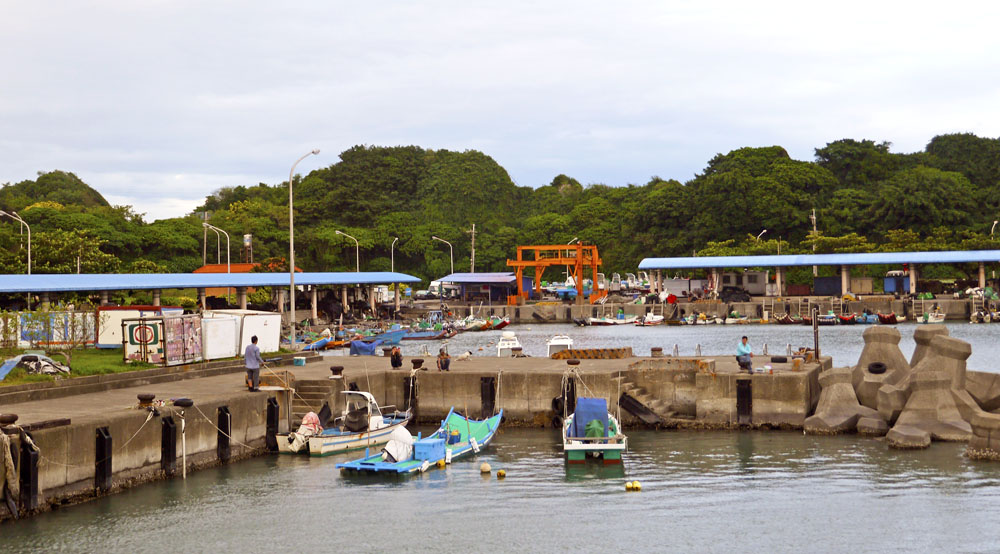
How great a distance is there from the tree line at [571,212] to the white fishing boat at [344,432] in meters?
66.1

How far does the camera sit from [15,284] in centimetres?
6216

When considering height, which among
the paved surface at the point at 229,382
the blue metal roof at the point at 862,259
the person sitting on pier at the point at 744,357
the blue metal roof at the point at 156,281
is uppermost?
the blue metal roof at the point at 862,259

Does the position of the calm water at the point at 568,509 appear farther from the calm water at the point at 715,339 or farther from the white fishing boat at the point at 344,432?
the calm water at the point at 715,339

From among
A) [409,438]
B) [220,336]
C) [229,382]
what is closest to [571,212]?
[220,336]

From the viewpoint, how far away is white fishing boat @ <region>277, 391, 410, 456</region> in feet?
100

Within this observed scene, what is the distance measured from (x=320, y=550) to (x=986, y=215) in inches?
4522

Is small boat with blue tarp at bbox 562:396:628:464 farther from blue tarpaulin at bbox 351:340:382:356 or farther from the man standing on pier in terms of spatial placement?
blue tarpaulin at bbox 351:340:382:356

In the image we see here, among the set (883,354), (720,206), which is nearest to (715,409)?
(883,354)

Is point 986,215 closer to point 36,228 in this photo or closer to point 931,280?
point 931,280

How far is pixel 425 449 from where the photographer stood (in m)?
28.6

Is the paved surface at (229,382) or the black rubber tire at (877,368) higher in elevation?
the black rubber tire at (877,368)

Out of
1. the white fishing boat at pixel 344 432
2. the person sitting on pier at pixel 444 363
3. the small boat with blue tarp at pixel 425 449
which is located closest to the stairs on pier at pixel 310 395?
the white fishing boat at pixel 344 432

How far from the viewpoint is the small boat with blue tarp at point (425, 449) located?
90.7ft

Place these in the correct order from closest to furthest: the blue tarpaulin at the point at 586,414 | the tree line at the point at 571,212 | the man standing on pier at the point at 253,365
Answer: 1. the blue tarpaulin at the point at 586,414
2. the man standing on pier at the point at 253,365
3. the tree line at the point at 571,212
